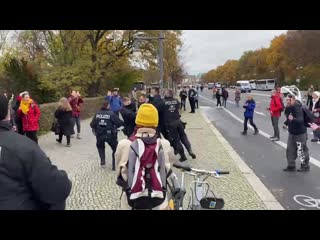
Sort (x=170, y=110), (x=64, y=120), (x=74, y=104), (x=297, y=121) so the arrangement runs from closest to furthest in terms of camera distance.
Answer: (x=297, y=121), (x=170, y=110), (x=64, y=120), (x=74, y=104)

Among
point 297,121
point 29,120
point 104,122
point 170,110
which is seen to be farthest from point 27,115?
point 297,121

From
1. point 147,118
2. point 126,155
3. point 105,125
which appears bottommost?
point 105,125

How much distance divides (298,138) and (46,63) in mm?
27470

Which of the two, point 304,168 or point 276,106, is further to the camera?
point 276,106

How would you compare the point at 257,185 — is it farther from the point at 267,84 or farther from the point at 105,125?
the point at 267,84

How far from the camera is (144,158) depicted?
3.23 metres

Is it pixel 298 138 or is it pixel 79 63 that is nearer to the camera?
pixel 298 138

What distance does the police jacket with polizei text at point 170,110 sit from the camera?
9.59m

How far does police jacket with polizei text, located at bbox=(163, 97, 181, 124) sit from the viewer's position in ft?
31.5

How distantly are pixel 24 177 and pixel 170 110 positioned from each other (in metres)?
7.36

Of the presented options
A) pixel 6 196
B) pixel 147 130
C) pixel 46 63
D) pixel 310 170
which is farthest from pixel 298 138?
pixel 46 63

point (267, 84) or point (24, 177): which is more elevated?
point (24, 177)
